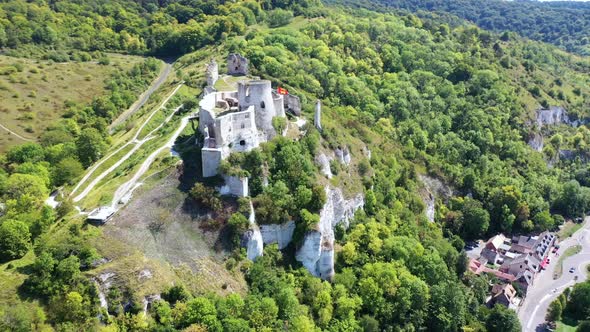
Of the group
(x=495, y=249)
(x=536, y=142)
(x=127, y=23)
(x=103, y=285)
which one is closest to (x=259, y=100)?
(x=103, y=285)

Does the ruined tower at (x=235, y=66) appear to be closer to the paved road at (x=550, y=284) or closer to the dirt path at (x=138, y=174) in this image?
the dirt path at (x=138, y=174)

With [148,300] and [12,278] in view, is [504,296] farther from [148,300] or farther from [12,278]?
[12,278]

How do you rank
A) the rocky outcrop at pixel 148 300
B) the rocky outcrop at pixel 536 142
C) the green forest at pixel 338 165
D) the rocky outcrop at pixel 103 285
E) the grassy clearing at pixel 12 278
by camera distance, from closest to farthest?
the grassy clearing at pixel 12 278 < the rocky outcrop at pixel 103 285 < the rocky outcrop at pixel 148 300 < the green forest at pixel 338 165 < the rocky outcrop at pixel 536 142

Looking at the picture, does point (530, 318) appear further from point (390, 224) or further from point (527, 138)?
point (527, 138)

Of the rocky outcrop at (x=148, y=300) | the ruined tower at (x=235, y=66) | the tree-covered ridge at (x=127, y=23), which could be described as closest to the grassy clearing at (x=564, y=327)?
the rocky outcrop at (x=148, y=300)

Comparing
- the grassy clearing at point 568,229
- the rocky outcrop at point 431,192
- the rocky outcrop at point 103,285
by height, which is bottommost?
the grassy clearing at point 568,229

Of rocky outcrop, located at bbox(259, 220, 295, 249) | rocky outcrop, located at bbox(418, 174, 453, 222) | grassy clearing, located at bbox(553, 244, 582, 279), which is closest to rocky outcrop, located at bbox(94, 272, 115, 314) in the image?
rocky outcrop, located at bbox(259, 220, 295, 249)

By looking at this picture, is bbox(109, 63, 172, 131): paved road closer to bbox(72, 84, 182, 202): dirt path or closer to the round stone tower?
bbox(72, 84, 182, 202): dirt path
